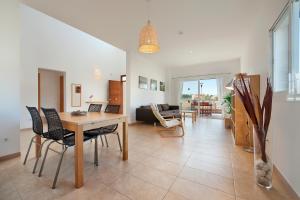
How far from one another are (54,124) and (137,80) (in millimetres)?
4203

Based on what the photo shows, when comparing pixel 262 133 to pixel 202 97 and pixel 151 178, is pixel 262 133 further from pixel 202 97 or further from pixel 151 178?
pixel 202 97

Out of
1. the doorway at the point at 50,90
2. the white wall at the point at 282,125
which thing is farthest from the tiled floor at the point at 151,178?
the doorway at the point at 50,90

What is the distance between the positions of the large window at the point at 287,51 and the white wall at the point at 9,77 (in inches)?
158

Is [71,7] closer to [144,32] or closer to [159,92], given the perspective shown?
[144,32]

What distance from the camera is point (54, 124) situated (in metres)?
1.93

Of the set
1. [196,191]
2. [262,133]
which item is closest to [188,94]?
[262,133]

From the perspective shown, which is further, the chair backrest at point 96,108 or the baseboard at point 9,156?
the chair backrest at point 96,108

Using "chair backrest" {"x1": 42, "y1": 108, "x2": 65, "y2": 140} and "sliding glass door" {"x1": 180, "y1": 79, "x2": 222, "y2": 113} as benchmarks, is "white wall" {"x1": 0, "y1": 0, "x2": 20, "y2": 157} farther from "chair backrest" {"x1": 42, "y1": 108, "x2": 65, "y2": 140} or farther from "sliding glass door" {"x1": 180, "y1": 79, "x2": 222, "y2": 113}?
"sliding glass door" {"x1": 180, "y1": 79, "x2": 222, "y2": 113}

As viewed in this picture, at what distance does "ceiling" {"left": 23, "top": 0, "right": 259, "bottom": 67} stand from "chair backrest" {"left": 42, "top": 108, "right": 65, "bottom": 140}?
6.60ft

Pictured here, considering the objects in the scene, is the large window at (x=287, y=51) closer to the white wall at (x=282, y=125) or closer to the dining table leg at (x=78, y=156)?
the white wall at (x=282, y=125)

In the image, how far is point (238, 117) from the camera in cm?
320

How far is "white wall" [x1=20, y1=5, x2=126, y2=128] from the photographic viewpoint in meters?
4.69

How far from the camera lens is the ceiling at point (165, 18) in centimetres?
268

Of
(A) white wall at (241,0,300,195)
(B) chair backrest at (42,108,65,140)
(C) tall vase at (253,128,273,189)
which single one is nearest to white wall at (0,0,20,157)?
(B) chair backrest at (42,108,65,140)
